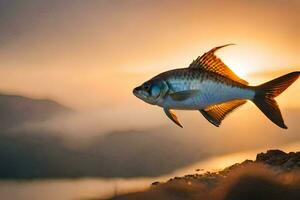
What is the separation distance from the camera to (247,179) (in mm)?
8695

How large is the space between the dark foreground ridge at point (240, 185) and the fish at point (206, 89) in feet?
4.85

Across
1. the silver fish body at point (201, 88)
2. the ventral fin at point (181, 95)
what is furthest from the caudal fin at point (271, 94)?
the ventral fin at point (181, 95)

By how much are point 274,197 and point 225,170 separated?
1836 millimetres

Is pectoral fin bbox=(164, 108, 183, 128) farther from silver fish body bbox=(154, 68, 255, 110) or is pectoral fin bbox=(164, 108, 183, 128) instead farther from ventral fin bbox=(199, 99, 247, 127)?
ventral fin bbox=(199, 99, 247, 127)

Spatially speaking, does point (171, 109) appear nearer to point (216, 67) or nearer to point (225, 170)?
point (216, 67)

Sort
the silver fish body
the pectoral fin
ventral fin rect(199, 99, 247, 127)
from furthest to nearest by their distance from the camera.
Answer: ventral fin rect(199, 99, 247, 127), the pectoral fin, the silver fish body

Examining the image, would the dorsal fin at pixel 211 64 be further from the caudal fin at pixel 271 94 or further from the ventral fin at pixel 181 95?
the ventral fin at pixel 181 95

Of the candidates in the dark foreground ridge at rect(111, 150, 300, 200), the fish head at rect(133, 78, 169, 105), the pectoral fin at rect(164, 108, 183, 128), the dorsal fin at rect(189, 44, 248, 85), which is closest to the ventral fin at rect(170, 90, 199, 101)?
the fish head at rect(133, 78, 169, 105)

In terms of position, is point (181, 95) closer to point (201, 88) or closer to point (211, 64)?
point (201, 88)

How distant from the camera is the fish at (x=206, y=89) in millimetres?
7422

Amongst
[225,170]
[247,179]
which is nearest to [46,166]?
[225,170]

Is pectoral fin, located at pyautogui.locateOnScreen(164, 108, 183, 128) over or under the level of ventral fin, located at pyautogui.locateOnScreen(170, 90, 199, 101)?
under

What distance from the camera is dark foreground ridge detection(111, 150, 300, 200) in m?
8.25

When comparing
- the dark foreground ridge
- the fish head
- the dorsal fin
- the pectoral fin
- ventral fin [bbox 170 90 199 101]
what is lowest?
the dark foreground ridge
